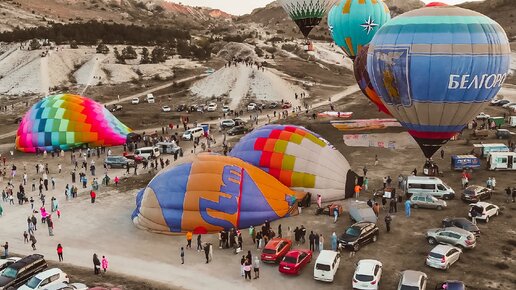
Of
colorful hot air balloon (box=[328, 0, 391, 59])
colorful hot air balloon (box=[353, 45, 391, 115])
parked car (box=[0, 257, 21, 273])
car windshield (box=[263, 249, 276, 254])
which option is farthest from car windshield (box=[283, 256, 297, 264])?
colorful hot air balloon (box=[328, 0, 391, 59])

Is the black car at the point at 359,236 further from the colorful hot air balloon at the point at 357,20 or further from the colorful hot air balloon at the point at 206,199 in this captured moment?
the colorful hot air balloon at the point at 357,20

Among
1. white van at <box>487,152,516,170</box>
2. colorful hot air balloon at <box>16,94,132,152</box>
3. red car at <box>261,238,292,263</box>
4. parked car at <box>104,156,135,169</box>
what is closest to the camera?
red car at <box>261,238,292,263</box>

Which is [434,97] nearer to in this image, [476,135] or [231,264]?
[231,264]

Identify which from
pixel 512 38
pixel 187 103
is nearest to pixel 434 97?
pixel 187 103

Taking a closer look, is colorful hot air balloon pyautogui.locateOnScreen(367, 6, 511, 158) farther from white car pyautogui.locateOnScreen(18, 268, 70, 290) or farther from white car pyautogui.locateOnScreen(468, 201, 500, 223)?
white car pyautogui.locateOnScreen(18, 268, 70, 290)

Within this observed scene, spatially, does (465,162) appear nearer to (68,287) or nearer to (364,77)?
(364,77)
